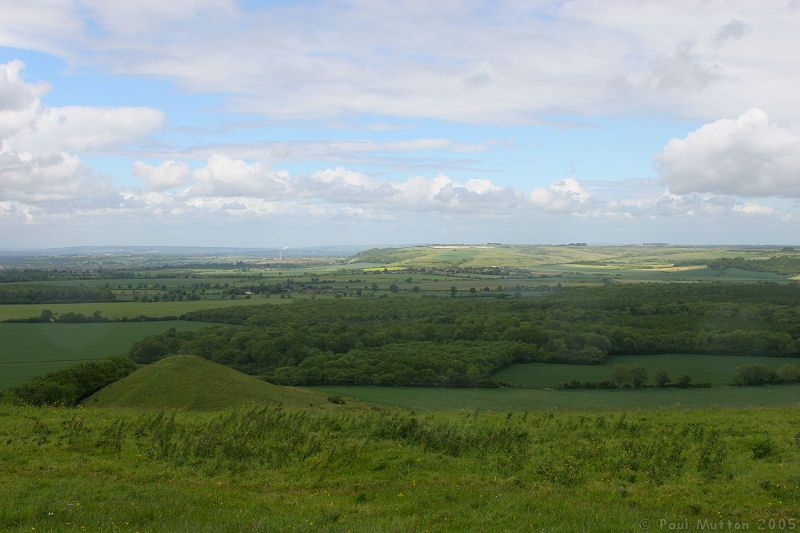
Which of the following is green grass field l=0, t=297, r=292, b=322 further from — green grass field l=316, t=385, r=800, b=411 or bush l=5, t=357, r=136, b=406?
green grass field l=316, t=385, r=800, b=411

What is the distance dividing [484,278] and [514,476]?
120897 millimetres

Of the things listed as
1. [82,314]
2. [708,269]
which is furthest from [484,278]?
[82,314]

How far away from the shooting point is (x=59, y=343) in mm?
59688

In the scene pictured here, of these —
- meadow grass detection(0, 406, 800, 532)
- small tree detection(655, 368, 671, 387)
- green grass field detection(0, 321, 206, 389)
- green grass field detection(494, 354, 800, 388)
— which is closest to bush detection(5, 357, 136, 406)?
meadow grass detection(0, 406, 800, 532)

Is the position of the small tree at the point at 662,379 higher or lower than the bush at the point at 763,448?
lower

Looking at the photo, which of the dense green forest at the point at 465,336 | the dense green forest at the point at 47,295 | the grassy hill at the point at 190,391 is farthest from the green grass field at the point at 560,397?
the dense green forest at the point at 47,295

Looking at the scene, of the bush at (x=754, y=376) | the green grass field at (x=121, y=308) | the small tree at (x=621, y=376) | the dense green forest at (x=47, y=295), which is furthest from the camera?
the dense green forest at (x=47, y=295)

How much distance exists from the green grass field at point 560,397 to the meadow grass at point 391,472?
13582 millimetres

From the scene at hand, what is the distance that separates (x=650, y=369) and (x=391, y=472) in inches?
1487

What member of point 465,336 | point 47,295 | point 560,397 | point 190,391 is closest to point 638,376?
point 560,397

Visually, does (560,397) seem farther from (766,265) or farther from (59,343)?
(766,265)

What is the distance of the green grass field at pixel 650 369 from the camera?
43156mm

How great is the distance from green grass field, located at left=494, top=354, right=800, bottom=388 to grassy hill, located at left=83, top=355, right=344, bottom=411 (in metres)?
20.0

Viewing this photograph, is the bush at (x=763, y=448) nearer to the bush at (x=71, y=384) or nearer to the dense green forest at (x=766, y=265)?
the bush at (x=71, y=384)
